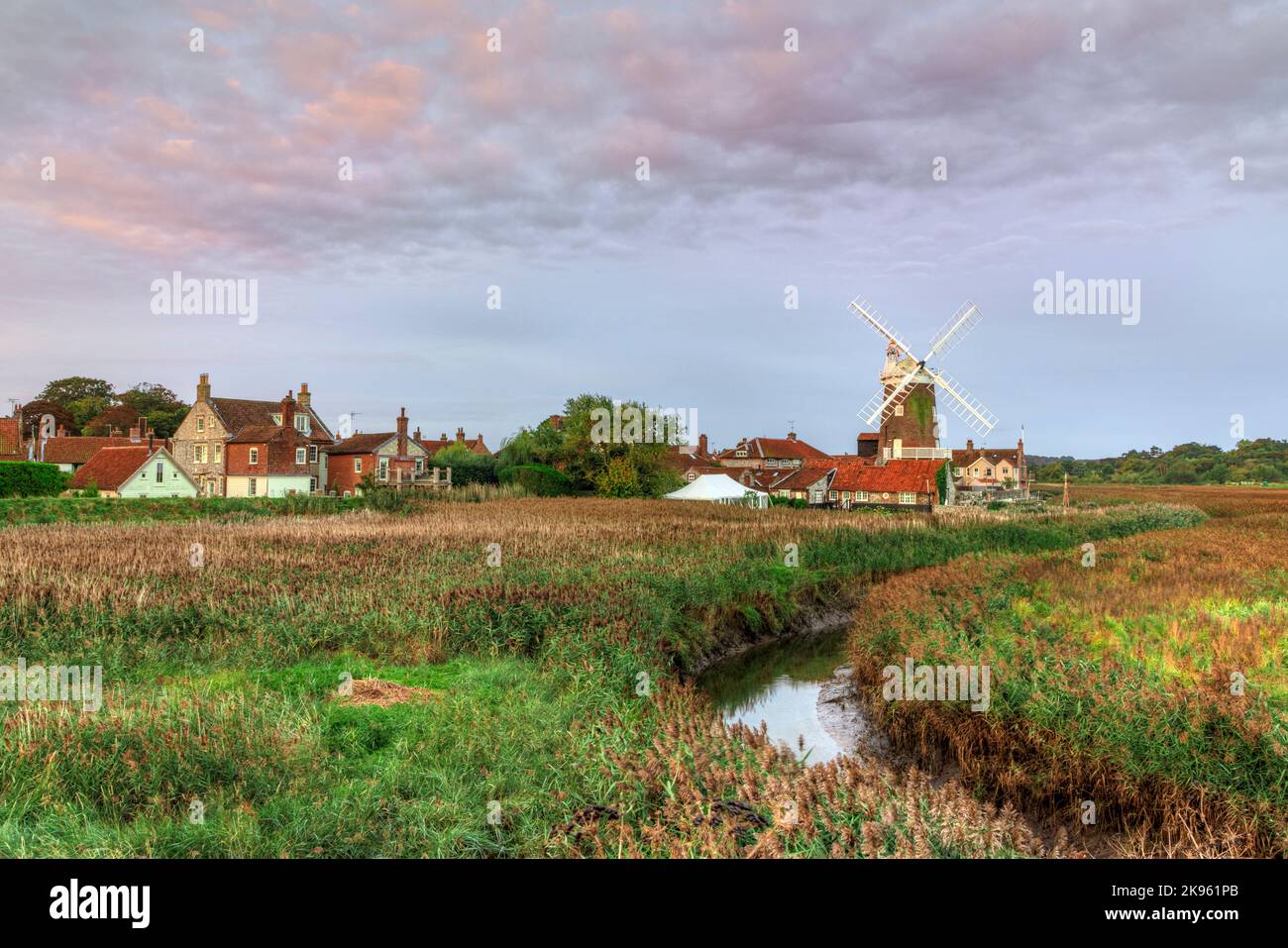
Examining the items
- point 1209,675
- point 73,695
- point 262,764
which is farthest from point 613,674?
point 1209,675

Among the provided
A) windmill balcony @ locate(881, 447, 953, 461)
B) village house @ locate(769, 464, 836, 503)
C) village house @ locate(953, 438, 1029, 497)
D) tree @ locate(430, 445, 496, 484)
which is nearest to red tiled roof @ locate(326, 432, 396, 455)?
tree @ locate(430, 445, 496, 484)

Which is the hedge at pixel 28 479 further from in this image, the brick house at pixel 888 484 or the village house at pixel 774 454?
the village house at pixel 774 454

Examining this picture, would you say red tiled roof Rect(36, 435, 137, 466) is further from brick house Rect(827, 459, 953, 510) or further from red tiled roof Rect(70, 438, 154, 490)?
brick house Rect(827, 459, 953, 510)

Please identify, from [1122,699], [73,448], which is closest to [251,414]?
[73,448]

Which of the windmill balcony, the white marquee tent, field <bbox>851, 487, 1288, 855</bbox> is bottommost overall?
field <bbox>851, 487, 1288, 855</bbox>

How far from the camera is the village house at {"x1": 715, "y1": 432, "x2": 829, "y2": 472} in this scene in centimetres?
10450

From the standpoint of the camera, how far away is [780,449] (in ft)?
355

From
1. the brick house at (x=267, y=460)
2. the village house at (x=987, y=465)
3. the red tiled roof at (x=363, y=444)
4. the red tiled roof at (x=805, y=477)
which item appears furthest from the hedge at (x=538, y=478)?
the village house at (x=987, y=465)

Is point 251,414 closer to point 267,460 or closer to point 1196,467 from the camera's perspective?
point 267,460

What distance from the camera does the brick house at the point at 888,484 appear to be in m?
59.9

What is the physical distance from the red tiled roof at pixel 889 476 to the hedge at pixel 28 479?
54553 mm
